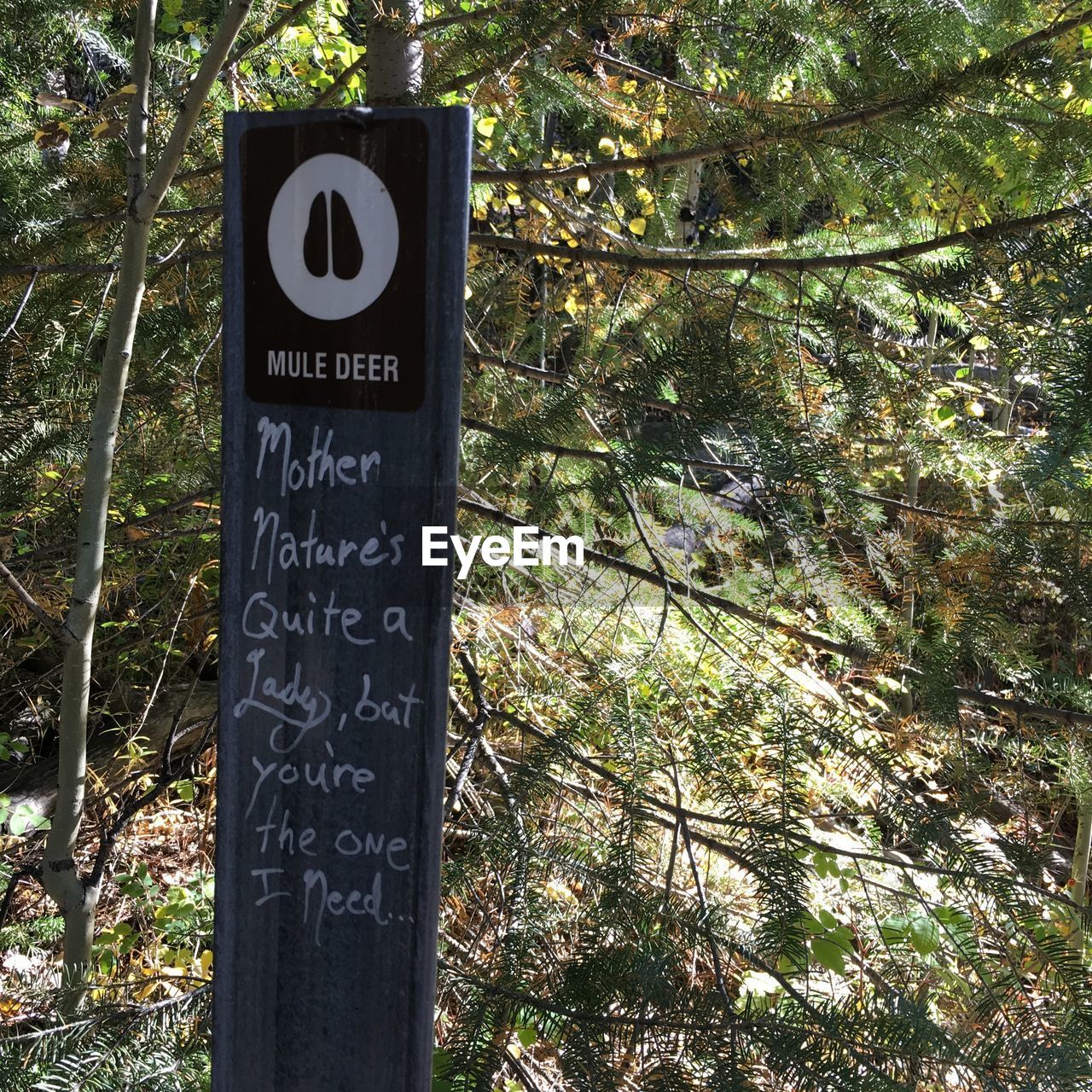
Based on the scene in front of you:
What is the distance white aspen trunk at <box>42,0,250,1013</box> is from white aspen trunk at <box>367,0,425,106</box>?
0.25 metres

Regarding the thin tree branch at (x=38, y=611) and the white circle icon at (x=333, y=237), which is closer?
the white circle icon at (x=333, y=237)

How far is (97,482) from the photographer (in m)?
1.59

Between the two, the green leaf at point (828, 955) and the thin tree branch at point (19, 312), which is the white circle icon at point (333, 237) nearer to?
the thin tree branch at point (19, 312)

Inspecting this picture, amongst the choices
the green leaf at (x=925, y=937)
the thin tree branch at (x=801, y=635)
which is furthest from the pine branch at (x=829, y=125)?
the green leaf at (x=925, y=937)

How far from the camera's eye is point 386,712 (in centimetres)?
113

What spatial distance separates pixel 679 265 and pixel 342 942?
1257 millimetres

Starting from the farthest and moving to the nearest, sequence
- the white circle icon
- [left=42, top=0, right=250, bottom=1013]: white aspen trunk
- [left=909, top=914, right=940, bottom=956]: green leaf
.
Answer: [left=909, top=914, right=940, bottom=956]: green leaf
[left=42, top=0, right=250, bottom=1013]: white aspen trunk
the white circle icon

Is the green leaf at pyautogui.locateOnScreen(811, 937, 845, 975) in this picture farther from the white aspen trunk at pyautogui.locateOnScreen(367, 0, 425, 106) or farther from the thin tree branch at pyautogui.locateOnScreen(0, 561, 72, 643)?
the white aspen trunk at pyautogui.locateOnScreen(367, 0, 425, 106)

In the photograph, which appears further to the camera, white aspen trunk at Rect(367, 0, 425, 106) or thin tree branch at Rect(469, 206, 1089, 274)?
white aspen trunk at Rect(367, 0, 425, 106)

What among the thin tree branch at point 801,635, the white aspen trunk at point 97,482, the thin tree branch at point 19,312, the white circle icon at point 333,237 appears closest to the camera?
the white circle icon at point 333,237

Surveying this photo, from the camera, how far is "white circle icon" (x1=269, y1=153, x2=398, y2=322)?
3.59 ft

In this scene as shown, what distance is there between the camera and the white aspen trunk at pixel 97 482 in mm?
1497

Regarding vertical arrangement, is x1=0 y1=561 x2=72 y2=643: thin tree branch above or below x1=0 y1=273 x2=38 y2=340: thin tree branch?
below

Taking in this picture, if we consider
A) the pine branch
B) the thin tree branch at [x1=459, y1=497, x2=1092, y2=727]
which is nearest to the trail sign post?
the thin tree branch at [x1=459, y1=497, x2=1092, y2=727]
